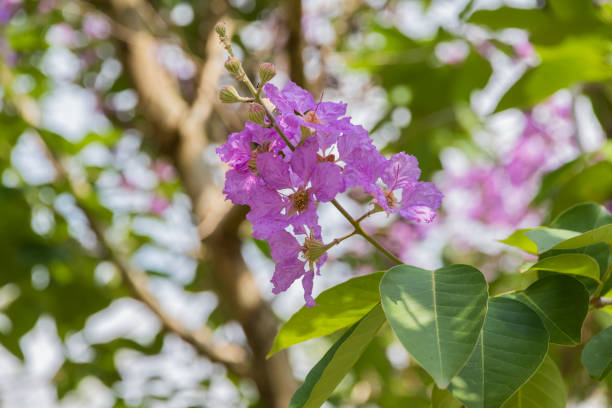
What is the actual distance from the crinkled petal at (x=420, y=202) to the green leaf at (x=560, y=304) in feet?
0.42

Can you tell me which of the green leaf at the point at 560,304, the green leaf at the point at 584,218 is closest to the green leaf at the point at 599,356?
the green leaf at the point at 560,304

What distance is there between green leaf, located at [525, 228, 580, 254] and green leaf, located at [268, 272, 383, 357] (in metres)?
0.17

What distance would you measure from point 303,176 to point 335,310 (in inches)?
6.0

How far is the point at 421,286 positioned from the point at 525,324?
0.11 metres

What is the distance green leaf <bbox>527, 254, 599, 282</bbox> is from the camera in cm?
64

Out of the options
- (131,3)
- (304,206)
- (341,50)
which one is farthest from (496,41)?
(304,206)

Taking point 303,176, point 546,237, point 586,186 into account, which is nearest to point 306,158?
point 303,176

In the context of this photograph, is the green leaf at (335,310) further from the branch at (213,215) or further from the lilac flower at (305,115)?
the branch at (213,215)

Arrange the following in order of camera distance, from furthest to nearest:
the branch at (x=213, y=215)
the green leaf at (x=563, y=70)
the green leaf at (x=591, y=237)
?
the branch at (x=213, y=215) → the green leaf at (x=563, y=70) → the green leaf at (x=591, y=237)

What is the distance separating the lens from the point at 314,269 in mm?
708

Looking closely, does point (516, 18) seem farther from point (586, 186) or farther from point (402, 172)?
point (402, 172)

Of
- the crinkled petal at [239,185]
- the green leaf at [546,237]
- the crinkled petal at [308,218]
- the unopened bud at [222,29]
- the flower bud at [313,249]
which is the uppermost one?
the unopened bud at [222,29]

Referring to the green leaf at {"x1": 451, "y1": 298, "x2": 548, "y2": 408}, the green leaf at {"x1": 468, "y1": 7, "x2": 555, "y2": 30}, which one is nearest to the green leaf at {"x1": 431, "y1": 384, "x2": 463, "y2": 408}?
the green leaf at {"x1": 451, "y1": 298, "x2": 548, "y2": 408}

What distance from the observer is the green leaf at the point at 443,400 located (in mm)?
661
